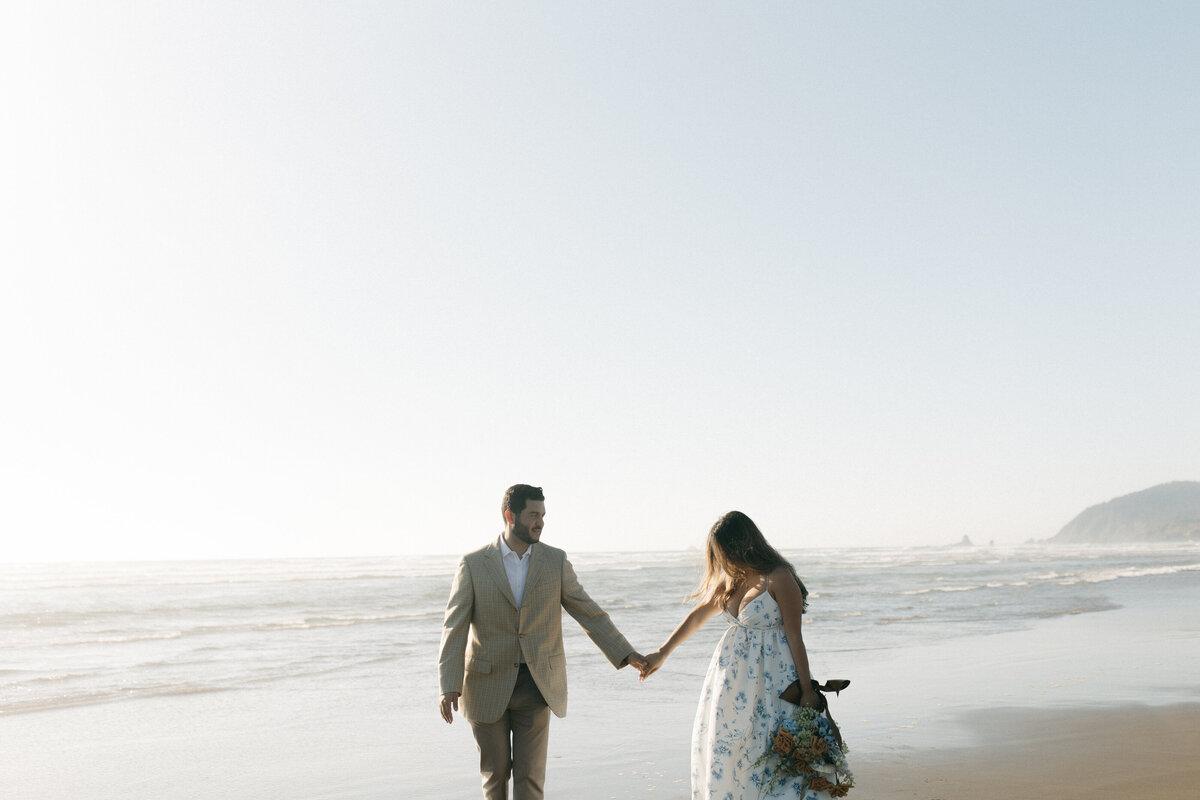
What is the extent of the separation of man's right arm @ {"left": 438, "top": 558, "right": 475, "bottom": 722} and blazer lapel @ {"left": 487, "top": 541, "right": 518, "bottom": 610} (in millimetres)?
120

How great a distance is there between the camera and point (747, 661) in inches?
162

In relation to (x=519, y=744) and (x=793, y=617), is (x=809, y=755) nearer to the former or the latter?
(x=793, y=617)

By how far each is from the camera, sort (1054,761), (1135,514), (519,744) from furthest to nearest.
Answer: (1135,514) → (1054,761) → (519,744)

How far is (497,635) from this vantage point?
15.1 feet

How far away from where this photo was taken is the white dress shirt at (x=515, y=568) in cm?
470

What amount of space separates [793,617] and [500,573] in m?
1.42

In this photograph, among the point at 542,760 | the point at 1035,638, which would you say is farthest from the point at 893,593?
the point at 542,760

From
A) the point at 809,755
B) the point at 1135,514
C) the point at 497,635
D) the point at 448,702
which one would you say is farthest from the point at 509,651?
the point at 1135,514

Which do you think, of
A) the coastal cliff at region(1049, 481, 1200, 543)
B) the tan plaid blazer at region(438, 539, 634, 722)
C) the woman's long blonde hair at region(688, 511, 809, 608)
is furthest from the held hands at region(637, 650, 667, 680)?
the coastal cliff at region(1049, 481, 1200, 543)

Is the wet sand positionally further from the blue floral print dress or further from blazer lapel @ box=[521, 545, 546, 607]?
blazer lapel @ box=[521, 545, 546, 607]

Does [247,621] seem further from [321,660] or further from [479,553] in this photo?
[479,553]

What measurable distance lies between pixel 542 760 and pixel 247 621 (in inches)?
689

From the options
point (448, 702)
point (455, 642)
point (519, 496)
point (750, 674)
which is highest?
point (519, 496)

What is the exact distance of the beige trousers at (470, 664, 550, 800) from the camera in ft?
15.0
